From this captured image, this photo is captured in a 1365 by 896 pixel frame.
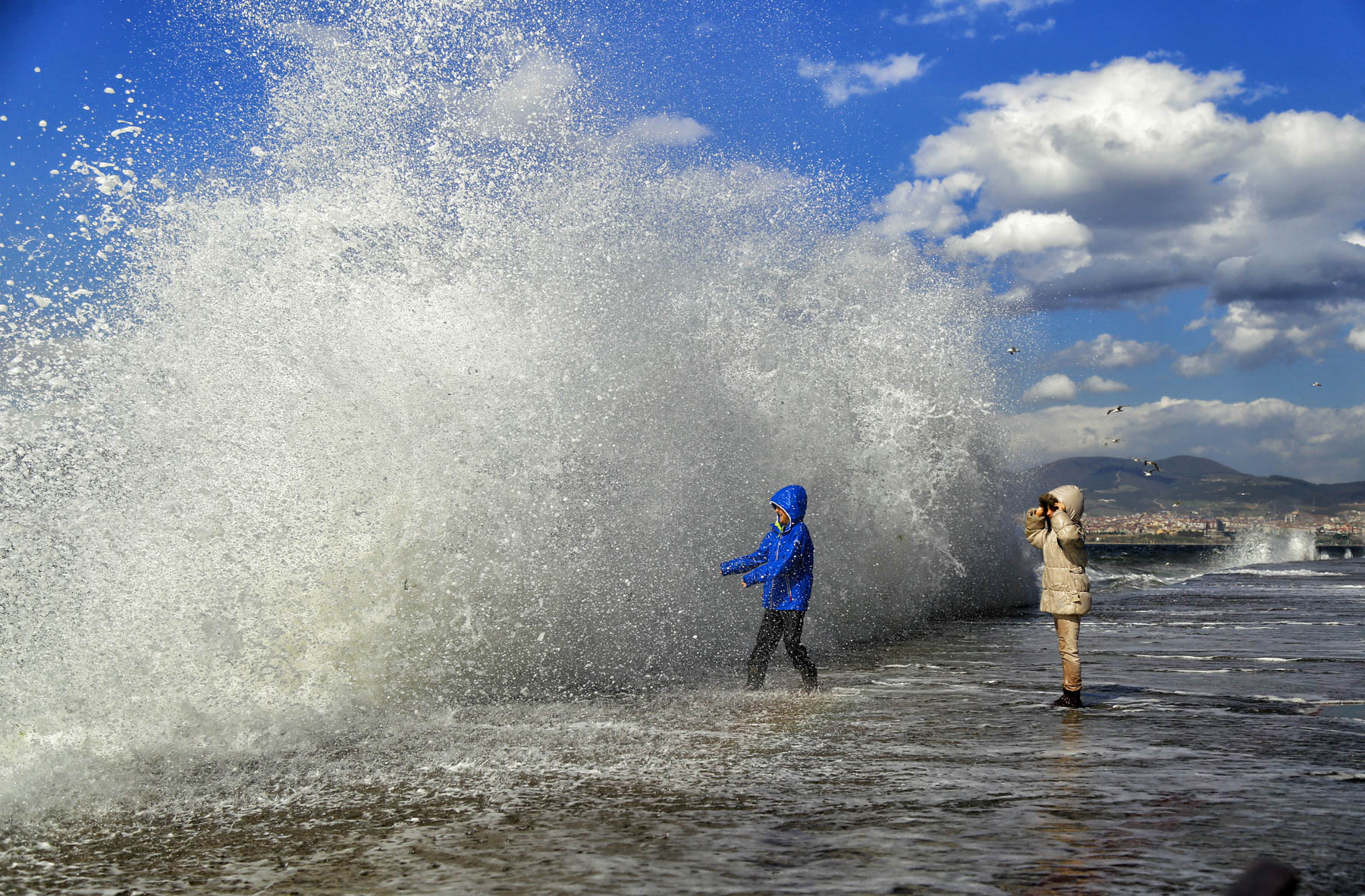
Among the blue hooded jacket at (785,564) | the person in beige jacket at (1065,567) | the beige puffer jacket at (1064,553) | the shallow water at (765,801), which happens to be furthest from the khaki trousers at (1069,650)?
the blue hooded jacket at (785,564)

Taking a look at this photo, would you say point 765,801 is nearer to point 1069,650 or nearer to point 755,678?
point 755,678

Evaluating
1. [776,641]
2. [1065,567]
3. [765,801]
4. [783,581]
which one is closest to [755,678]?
[776,641]

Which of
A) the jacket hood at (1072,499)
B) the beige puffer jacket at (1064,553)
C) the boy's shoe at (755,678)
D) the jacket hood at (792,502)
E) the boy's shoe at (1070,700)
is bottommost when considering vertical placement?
the boy's shoe at (1070,700)

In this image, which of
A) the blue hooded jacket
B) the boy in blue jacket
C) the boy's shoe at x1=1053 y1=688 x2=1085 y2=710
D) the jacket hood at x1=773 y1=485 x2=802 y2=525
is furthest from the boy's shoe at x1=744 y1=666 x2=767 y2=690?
the boy's shoe at x1=1053 y1=688 x2=1085 y2=710

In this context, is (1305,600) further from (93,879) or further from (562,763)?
(93,879)

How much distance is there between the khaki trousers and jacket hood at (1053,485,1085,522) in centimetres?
79

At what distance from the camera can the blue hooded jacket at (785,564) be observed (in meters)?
8.89

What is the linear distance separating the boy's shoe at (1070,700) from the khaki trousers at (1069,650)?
1.5 inches

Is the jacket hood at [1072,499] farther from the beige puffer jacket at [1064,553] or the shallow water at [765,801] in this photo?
the shallow water at [765,801]

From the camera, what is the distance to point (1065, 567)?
26.6ft

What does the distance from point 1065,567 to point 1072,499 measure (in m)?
0.55

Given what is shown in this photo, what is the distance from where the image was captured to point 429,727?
720cm

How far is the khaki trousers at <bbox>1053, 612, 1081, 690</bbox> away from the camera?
8.12 metres

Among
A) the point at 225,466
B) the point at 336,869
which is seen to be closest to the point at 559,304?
the point at 225,466
